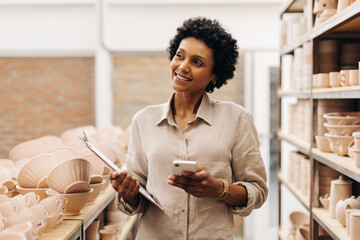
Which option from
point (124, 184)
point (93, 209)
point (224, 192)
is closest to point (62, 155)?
point (93, 209)

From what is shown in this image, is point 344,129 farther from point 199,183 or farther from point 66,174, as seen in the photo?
point 66,174

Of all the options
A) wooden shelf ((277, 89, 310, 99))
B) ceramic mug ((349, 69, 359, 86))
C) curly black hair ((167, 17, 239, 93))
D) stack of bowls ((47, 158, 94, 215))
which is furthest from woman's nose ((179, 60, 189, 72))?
wooden shelf ((277, 89, 310, 99))

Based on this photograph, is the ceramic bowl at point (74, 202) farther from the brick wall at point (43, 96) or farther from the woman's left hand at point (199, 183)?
the brick wall at point (43, 96)

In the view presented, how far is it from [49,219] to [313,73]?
5.56ft

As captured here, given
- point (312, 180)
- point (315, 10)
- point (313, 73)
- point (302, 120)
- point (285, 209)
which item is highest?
point (315, 10)

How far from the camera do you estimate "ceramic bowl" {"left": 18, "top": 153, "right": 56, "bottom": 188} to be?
1.66 meters

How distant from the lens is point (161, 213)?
5.08ft

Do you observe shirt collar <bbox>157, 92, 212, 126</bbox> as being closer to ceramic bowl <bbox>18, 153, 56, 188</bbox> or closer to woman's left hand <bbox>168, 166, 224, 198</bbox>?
woman's left hand <bbox>168, 166, 224, 198</bbox>

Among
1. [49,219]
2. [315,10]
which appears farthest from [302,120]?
[49,219]

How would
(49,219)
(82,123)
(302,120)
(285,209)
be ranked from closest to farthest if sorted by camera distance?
(49,219), (302,120), (285,209), (82,123)

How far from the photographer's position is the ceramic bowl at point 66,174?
161cm

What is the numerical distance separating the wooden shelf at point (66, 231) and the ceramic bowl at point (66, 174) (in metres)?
0.14

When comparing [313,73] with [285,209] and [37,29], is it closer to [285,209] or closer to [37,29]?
[285,209]

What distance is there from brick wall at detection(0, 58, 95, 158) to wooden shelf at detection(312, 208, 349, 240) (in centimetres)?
445
